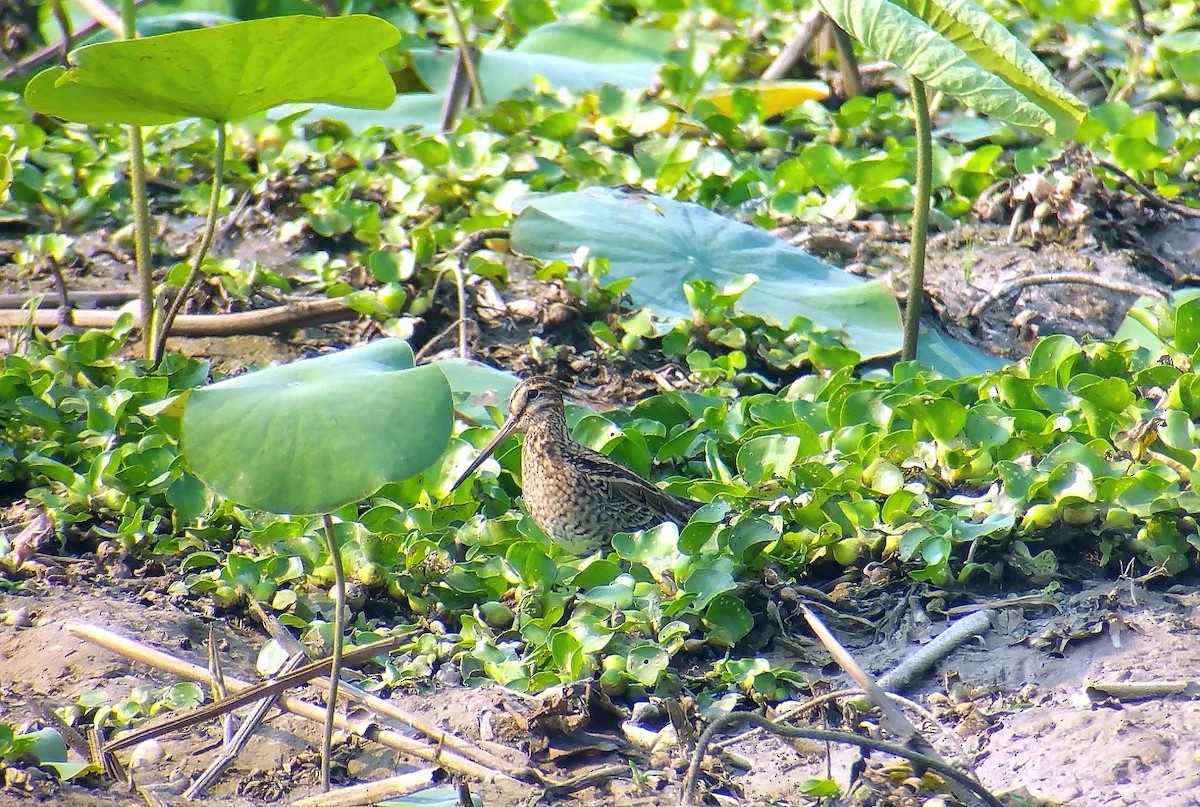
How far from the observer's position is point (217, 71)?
3.23m

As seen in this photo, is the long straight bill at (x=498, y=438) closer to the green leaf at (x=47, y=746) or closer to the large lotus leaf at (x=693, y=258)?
the large lotus leaf at (x=693, y=258)

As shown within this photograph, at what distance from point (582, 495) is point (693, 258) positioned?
1454 mm

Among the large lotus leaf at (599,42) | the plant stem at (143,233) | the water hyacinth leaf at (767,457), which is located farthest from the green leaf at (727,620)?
the large lotus leaf at (599,42)

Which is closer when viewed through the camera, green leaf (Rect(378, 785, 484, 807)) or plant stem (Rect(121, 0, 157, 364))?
green leaf (Rect(378, 785, 484, 807))

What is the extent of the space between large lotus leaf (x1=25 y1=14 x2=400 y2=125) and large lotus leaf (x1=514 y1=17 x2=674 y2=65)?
3.56 metres

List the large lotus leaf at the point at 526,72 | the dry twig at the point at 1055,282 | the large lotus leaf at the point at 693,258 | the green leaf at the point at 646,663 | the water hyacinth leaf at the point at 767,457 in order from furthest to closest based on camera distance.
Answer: the large lotus leaf at the point at 526,72, the dry twig at the point at 1055,282, the large lotus leaf at the point at 693,258, the water hyacinth leaf at the point at 767,457, the green leaf at the point at 646,663

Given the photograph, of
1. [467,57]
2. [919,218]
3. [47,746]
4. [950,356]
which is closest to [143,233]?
[47,746]

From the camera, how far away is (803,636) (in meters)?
3.26

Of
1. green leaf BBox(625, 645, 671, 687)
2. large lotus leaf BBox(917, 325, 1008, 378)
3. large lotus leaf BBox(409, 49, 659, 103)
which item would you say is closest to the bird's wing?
green leaf BBox(625, 645, 671, 687)

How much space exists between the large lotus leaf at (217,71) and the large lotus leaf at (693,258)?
1.31 meters

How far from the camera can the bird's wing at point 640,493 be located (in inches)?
148

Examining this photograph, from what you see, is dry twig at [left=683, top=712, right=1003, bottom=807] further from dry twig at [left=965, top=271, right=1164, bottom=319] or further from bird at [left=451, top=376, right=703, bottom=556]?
dry twig at [left=965, top=271, right=1164, bottom=319]

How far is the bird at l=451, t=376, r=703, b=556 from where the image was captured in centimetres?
373

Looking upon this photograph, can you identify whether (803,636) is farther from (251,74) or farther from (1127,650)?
(251,74)
